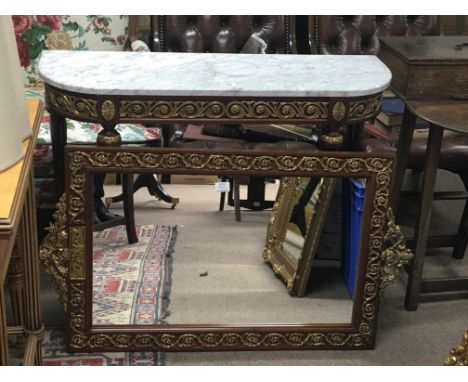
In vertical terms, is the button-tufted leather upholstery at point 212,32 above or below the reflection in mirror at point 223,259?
above

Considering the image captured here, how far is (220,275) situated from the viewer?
6.61 feet

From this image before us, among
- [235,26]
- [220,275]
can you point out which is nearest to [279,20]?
[235,26]

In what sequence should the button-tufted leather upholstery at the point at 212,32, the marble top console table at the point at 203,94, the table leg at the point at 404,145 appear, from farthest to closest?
1. the button-tufted leather upholstery at the point at 212,32
2. the table leg at the point at 404,145
3. the marble top console table at the point at 203,94

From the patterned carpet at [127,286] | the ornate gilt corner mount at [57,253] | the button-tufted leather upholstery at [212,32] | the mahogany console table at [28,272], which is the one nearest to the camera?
the mahogany console table at [28,272]

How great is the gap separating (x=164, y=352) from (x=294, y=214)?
539mm

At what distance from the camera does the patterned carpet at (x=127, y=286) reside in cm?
186

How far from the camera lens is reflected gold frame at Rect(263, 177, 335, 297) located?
1.94m

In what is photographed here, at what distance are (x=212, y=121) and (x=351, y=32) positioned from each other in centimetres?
136

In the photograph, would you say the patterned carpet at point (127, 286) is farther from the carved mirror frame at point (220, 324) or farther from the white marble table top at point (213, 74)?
the white marble table top at point (213, 74)

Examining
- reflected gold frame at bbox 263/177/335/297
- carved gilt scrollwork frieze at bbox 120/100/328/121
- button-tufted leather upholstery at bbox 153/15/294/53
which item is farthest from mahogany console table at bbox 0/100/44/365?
button-tufted leather upholstery at bbox 153/15/294/53

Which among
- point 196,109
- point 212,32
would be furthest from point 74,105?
point 212,32

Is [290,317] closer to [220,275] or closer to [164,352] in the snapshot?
[220,275]

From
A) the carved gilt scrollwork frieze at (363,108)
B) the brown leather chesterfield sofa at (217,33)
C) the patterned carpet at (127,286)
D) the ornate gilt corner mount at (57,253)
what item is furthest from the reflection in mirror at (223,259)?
the brown leather chesterfield sofa at (217,33)

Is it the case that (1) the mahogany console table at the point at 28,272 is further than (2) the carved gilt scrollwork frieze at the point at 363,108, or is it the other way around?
(2) the carved gilt scrollwork frieze at the point at 363,108
